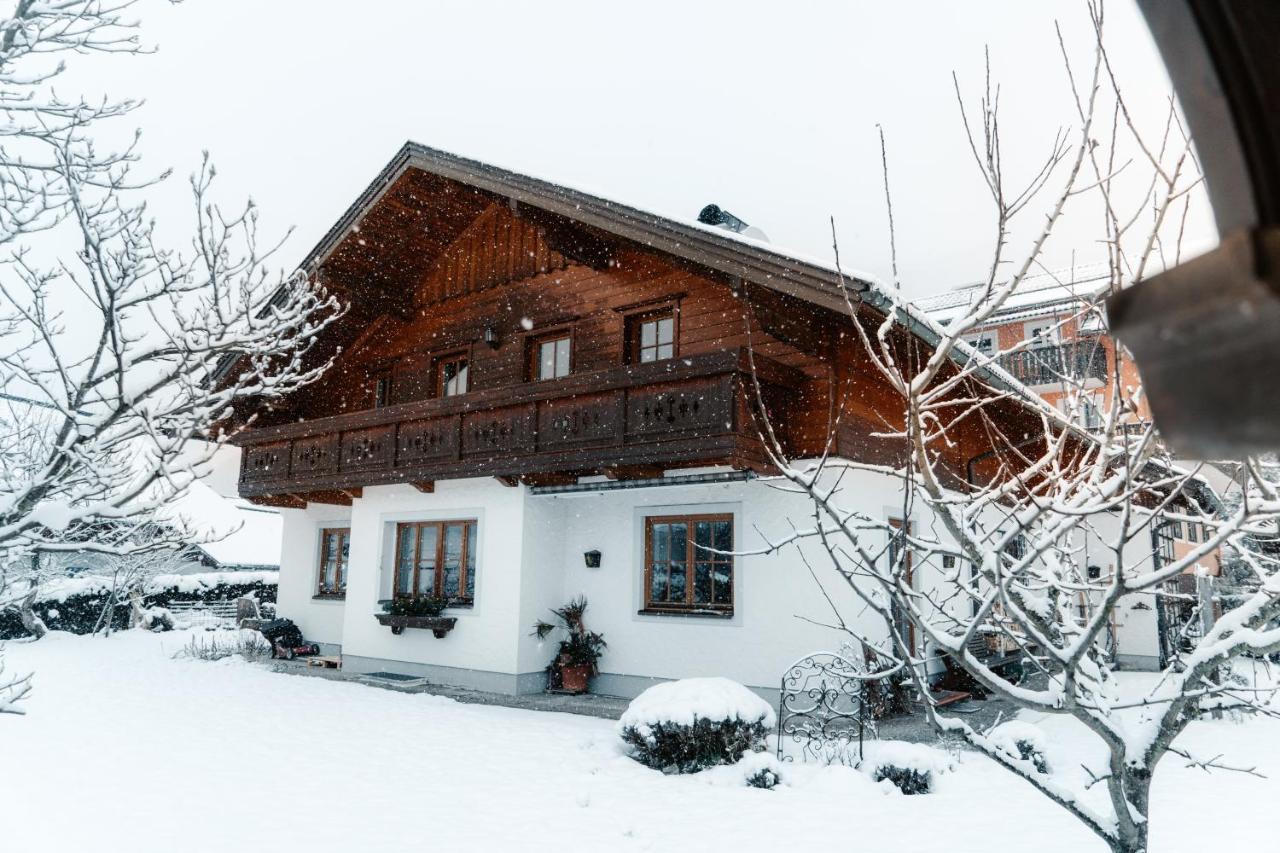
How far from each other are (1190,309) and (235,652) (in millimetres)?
18990

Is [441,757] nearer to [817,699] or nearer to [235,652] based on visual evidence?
[817,699]

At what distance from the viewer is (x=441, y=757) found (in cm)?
877

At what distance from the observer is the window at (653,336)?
1227 centimetres

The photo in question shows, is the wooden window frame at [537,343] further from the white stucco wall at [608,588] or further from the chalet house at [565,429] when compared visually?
the white stucco wall at [608,588]

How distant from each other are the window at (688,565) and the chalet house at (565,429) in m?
0.04

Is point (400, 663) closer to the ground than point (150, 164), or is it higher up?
closer to the ground

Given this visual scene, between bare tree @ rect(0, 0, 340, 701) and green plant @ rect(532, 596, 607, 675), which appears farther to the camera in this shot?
green plant @ rect(532, 596, 607, 675)

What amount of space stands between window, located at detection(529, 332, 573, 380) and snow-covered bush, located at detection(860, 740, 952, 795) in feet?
24.5

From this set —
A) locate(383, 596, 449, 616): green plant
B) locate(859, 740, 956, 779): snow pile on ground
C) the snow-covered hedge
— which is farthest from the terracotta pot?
the snow-covered hedge

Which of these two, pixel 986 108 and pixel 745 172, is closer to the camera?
Result: pixel 986 108

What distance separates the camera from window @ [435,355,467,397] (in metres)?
14.8

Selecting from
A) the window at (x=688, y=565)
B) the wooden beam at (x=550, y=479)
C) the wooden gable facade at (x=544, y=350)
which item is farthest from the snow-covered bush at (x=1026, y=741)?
the wooden beam at (x=550, y=479)

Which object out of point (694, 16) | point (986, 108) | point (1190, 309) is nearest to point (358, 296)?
point (986, 108)

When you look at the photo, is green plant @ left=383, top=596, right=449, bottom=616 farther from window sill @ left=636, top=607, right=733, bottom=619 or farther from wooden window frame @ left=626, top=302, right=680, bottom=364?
wooden window frame @ left=626, top=302, right=680, bottom=364
